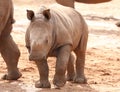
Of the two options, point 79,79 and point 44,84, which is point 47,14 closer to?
point 44,84

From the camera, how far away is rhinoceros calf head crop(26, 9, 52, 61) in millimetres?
6461

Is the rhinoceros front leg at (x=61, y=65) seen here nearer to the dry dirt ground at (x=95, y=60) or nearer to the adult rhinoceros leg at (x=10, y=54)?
the dry dirt ground at (x=95, y=60)

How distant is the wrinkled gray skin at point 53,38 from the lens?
6547 mm

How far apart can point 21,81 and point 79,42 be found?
3.45 ft

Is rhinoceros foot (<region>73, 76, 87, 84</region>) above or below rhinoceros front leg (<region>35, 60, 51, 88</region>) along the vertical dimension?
below

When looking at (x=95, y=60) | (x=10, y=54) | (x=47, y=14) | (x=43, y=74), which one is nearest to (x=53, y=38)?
(x=47, y=14)

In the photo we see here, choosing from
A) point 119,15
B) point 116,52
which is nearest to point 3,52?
point 116,52

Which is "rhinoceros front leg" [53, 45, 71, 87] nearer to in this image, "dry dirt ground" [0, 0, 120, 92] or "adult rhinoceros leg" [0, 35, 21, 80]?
"dry dirt ground" [0, 0, 120, 92]

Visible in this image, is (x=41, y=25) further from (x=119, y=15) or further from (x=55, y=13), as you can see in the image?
(x=119, y=15)

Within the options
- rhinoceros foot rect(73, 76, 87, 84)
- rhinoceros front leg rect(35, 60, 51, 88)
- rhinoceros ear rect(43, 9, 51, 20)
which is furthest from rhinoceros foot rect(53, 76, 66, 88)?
rhinoceros foot rect(73, 76, 87, 84)

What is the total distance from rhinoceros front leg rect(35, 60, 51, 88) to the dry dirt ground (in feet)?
0.26

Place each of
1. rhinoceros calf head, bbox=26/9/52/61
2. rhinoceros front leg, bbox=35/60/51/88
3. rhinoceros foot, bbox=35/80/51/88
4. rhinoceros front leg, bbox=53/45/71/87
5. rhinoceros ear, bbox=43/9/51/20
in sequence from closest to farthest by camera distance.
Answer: rhinoceros calf head, bbox=26/9/52/61 → rhinoceros ear, bbox=43/9/51/20 → rhinoceros front leg, bbox=53/45/71/87 → rhinoceros front leg, bbox=35/60/51/88 → rhinoceros foot, bbox=35/80/51/88

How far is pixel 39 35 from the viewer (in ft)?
21.5

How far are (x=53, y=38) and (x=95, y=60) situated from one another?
11.7 ft
